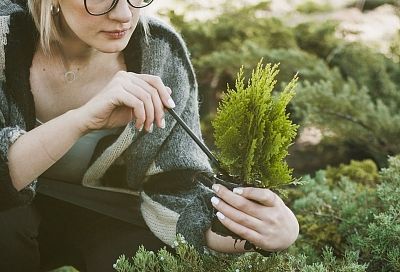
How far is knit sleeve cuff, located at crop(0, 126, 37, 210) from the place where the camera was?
2.27 m

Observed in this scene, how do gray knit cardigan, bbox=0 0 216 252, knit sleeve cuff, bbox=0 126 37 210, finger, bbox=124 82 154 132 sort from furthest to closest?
gray knit cardigan, bbox=0 0 216 252, knit sleeve cuff, bbox=0 126 37 210, finger, bbox=124 82 154 132

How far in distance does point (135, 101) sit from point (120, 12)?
371 mm

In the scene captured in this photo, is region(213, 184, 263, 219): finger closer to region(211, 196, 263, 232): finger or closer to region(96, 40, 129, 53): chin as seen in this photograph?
region(211, 196, 263, 232): finger

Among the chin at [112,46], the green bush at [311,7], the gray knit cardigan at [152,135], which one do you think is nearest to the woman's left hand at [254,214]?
the gray knit cardigan at [152,135]

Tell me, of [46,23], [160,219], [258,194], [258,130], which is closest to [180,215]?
[160,219]

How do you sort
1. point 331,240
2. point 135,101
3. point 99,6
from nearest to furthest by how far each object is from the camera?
point 135,101
point 99,6
point 331,240

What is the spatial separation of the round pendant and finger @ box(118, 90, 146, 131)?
2.24 feet

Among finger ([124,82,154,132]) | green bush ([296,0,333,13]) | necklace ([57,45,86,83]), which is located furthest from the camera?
green bush ([296,0,333,13])

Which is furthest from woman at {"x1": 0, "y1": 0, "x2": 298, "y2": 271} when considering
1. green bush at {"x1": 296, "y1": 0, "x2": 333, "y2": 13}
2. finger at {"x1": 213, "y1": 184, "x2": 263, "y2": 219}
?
green bush at {"x1": 296, "y1": 0, "x2": 333, "y2": 13}

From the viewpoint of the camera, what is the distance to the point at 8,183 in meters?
2.29

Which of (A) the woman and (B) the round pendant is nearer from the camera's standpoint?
(A) the woman

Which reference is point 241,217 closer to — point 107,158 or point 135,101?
point 135,101

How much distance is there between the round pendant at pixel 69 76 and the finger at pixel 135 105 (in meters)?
0.68

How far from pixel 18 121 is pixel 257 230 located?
0.96 meters
